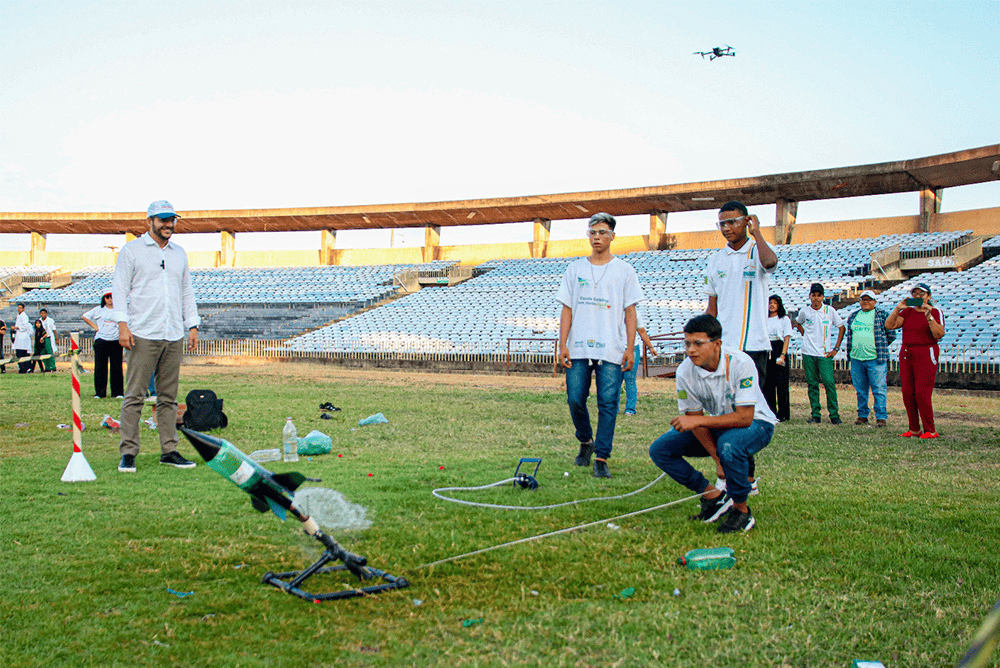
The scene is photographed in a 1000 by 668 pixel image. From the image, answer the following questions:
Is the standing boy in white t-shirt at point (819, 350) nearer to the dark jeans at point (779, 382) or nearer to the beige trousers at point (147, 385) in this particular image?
the dark jeans at point (779, 382)

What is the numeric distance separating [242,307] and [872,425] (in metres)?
30.9

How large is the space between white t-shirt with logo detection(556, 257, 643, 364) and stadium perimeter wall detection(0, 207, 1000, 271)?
29.4 metres

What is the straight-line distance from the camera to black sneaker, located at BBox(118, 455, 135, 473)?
18.5 ft

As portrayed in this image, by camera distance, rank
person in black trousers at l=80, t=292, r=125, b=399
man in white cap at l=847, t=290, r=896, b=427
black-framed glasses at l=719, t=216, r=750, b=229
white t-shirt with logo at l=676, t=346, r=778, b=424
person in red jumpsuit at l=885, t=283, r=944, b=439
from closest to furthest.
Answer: white t-shirt with logo at l=676, t=346, r=778, b=424 → black-framed glasses at l=719, t=216, r=750, b=229 → person in red jumpsuit at l=885, t=283, r=944, b=439 → man in white cap at l=847, t=290, r=896, b=427 → person in black trousers at l=80, t=292, r=125, b=399

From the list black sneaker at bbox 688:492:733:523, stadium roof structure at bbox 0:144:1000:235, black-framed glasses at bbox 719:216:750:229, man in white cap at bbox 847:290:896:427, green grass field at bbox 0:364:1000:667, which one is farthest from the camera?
stadium roof structure at bbox 0:144:1000:235

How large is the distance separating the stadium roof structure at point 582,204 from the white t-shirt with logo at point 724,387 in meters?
28.3

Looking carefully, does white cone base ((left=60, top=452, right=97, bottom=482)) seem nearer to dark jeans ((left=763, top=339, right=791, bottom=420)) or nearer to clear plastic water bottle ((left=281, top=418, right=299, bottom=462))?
clear plastic water bottle ((left=281, top=418, right=299, bottom=462))

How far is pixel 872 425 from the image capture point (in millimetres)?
9539

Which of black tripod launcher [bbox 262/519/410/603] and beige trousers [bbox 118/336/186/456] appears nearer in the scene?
black tripod launcher [bbox 262/519/410/603]

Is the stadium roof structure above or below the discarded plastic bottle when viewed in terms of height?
above

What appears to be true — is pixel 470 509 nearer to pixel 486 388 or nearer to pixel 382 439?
pixel 382 439

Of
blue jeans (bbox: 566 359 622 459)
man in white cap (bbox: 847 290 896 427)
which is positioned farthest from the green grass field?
man in white cap (bbox: 847 290 896 427)

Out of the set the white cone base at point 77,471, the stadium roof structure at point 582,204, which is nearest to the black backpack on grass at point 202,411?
the white cone base at point 77,471

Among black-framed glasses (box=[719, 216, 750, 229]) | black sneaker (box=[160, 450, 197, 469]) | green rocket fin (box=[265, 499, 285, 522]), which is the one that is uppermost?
black-framed glasses (box=[719, 216, 750, 229])
